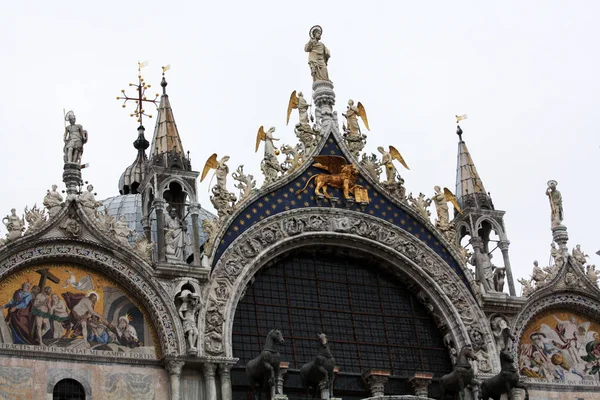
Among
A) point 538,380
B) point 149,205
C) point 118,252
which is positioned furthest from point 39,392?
point 538,380

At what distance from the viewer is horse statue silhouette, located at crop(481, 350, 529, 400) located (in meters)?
25.9

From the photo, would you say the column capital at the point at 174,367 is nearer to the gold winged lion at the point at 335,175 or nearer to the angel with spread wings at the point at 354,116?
the gold winged lion at the point at 335,175

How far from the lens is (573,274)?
29.3m

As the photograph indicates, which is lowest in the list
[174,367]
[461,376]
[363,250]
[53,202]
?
[461,376]

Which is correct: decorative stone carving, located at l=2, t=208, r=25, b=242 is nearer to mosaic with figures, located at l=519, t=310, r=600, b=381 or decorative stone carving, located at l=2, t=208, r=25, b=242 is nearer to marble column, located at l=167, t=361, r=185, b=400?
marble column, located at l=167, t=361, r=185, b=400

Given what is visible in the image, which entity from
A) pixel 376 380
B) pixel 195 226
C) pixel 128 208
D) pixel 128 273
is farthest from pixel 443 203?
pixel 128 208

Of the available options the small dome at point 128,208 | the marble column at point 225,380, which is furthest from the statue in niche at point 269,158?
the small dome at point 128,208

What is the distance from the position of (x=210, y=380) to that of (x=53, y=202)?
4822 mm

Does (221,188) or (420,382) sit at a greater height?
(221,188)

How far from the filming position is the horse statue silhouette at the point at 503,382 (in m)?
25.9

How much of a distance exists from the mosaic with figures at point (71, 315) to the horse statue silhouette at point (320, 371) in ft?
10.1

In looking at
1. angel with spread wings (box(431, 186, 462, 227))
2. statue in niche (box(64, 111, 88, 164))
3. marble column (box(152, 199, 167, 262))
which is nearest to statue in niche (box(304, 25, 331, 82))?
angel with spread wings (box(431, 186, 462, 227))

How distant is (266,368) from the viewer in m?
23.9

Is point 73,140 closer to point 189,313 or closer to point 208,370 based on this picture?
point 189,313
